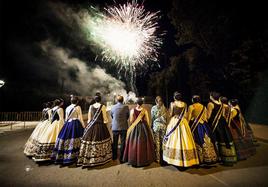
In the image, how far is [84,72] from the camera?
2911 centimetres

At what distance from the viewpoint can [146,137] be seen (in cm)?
539

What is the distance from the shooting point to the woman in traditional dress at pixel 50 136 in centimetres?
558

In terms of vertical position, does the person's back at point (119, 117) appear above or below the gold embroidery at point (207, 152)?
above

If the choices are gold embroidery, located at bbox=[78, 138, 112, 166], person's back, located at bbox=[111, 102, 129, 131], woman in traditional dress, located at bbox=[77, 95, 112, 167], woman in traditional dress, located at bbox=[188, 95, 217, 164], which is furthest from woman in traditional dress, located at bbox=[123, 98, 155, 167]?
woman in traditional dress, located at bbox=[188, 95, 217, 164]

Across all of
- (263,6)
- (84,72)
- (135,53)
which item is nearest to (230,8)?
(263,6)

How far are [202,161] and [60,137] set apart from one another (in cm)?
419

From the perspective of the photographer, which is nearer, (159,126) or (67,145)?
(67,145)

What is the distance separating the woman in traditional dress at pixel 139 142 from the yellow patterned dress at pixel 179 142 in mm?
468

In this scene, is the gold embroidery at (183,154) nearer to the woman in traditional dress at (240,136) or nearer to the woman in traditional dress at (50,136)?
the woman in traditional dress at (240,136)

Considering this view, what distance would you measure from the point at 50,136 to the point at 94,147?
1.63m

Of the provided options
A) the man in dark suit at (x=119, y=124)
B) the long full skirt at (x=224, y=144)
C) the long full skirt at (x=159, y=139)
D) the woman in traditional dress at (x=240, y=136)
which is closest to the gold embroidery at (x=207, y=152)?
the long full skirt at (x=224, y=144)

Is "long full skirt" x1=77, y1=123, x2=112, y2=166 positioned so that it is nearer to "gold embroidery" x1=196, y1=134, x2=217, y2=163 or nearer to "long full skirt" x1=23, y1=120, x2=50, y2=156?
"long full skirt" x1=23, y1=120, x2=50, y2=156

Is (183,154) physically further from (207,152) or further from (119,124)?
(119,124)

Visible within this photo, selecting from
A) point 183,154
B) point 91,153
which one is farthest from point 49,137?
point 183,154
